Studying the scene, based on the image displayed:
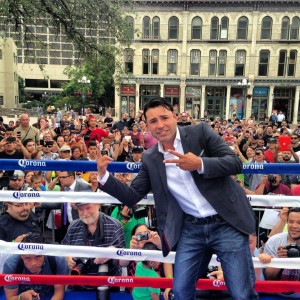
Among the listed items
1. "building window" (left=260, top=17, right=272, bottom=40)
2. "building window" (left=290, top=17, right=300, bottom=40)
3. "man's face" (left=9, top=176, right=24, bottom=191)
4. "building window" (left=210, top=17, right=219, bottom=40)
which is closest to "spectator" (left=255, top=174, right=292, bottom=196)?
"man's face" (left=9, top=176, right=24, bottom=191)

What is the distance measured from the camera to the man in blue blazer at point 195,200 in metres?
2.10

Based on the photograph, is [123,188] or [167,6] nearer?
[123,188]

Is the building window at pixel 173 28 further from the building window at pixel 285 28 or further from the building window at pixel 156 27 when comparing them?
the building window at pixel 285 28

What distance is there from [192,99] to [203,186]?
35517 mm

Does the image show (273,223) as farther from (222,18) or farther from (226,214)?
(222,18)

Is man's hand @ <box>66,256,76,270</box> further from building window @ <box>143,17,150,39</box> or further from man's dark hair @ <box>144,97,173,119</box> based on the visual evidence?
building window @ <box>143,17,150,39</box>

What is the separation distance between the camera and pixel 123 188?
228 cm

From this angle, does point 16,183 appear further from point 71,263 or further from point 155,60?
point 155,60

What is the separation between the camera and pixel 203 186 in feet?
6.92

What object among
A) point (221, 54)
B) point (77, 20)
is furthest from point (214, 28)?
point (77, 20)

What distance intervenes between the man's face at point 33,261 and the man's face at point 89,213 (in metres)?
0.52

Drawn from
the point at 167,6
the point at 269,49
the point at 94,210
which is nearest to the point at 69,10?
the point at 94,210

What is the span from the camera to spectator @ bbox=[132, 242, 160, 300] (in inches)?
121

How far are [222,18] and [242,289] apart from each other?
36.2m
